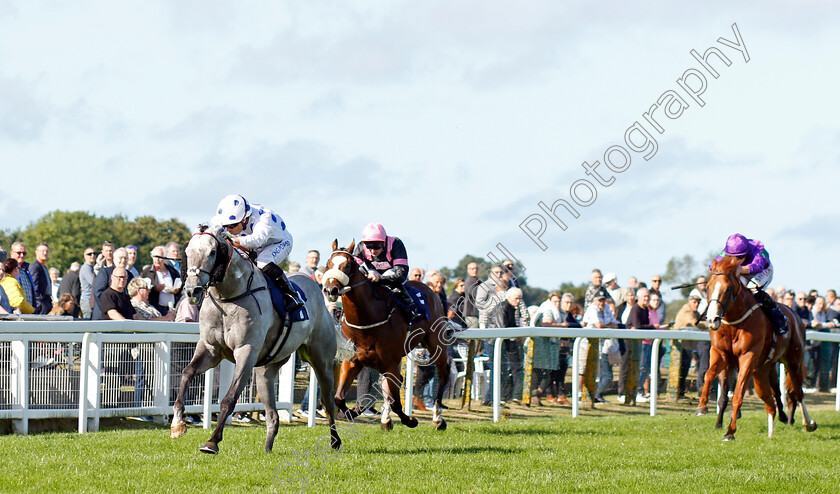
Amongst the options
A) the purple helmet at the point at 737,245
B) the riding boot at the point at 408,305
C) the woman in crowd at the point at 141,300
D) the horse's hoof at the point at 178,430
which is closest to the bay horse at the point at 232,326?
the horse's hoof at the point at 178,430

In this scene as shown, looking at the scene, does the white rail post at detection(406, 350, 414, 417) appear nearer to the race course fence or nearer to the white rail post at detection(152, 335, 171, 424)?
the race course fence

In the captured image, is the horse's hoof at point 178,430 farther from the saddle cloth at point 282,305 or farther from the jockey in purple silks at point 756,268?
the jockey in purple silks at point 756,268

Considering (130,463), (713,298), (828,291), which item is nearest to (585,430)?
(713,298)

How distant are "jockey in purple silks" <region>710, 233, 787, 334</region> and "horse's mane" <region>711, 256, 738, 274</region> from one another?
84 mm

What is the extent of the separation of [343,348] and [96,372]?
213 cm

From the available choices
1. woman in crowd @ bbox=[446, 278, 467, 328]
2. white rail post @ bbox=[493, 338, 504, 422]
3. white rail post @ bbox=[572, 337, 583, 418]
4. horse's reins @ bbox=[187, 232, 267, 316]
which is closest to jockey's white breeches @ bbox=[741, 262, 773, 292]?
white rail post @ bbox=[572, 337, 583, 418]

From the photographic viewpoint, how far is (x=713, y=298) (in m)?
9.55

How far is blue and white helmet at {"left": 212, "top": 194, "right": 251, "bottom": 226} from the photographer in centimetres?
717

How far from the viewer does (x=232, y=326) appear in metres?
7.00

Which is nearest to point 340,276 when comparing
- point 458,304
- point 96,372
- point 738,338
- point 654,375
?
point 96,372

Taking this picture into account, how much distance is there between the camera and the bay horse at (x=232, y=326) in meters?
6.59

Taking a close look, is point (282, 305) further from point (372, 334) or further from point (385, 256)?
point (385, 256)

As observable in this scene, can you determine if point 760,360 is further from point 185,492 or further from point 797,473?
point 185,492

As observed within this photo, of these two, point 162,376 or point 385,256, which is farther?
point 385,256
